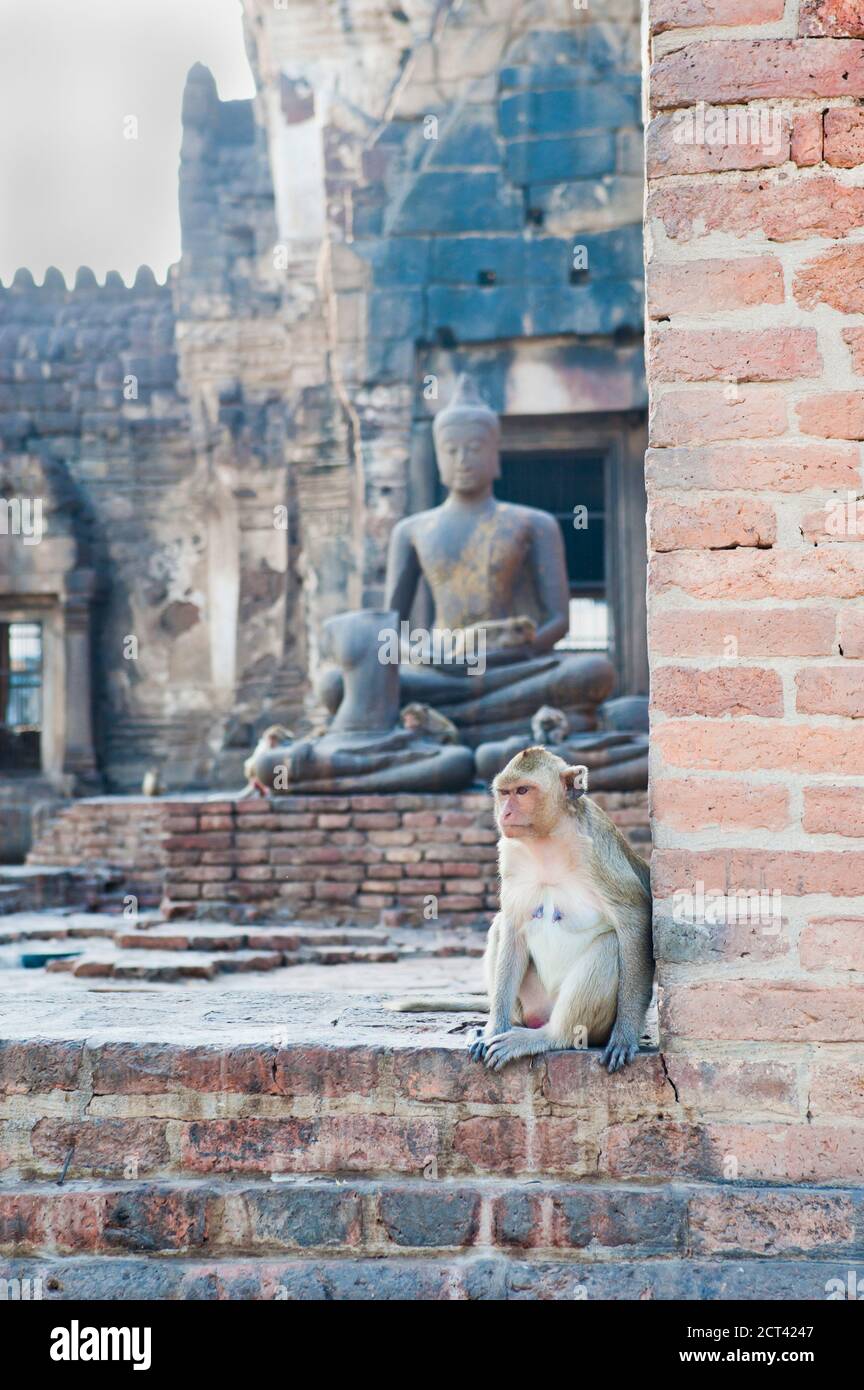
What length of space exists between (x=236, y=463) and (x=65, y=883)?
17.3ft

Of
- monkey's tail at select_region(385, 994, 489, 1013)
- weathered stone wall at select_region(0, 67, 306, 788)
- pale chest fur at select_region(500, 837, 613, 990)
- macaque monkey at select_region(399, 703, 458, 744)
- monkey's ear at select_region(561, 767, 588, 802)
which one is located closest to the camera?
pale chest fur at select_region(500, 837, 613, 990)

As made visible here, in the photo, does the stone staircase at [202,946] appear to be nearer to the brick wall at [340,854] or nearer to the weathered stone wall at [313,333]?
the brick wall at [340,854]

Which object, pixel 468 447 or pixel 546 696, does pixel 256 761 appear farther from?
pixel 468 447

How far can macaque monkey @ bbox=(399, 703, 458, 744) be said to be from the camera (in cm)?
845

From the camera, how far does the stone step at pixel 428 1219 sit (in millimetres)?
2906

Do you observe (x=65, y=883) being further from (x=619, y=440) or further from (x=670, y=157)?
(x=670, y=157)

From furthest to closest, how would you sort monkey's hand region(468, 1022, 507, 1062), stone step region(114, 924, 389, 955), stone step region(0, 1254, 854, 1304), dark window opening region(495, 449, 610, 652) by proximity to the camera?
dark window opening region(495, 449, 610, 652) < stone step region(114, 924, 389, 955) < monkey's hand region(468, 1022, 507, 1062) < stone step region(0, 1254, 854, 1304)

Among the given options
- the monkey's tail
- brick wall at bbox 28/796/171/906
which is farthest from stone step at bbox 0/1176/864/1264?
brick wall at bbox 28/796/171/906

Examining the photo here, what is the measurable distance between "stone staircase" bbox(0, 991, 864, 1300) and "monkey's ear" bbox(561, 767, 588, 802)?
63cm

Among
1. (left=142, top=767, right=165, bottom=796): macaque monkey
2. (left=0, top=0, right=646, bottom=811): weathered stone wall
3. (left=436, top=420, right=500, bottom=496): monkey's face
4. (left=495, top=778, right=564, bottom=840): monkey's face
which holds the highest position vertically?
(left=0, top=0, right=646, bottom=811): weathered stone wall

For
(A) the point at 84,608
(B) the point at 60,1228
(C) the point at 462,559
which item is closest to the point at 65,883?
(C) the point at 462,559

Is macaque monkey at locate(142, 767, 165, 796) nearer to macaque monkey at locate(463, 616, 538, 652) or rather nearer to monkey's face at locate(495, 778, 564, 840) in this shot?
macaque monkey at locate(463, 616, 538, 652)

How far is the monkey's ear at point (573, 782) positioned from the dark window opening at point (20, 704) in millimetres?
11607

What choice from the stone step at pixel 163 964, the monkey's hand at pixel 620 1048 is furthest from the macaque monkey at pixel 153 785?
the monkey's hand at pixel 620 1048
